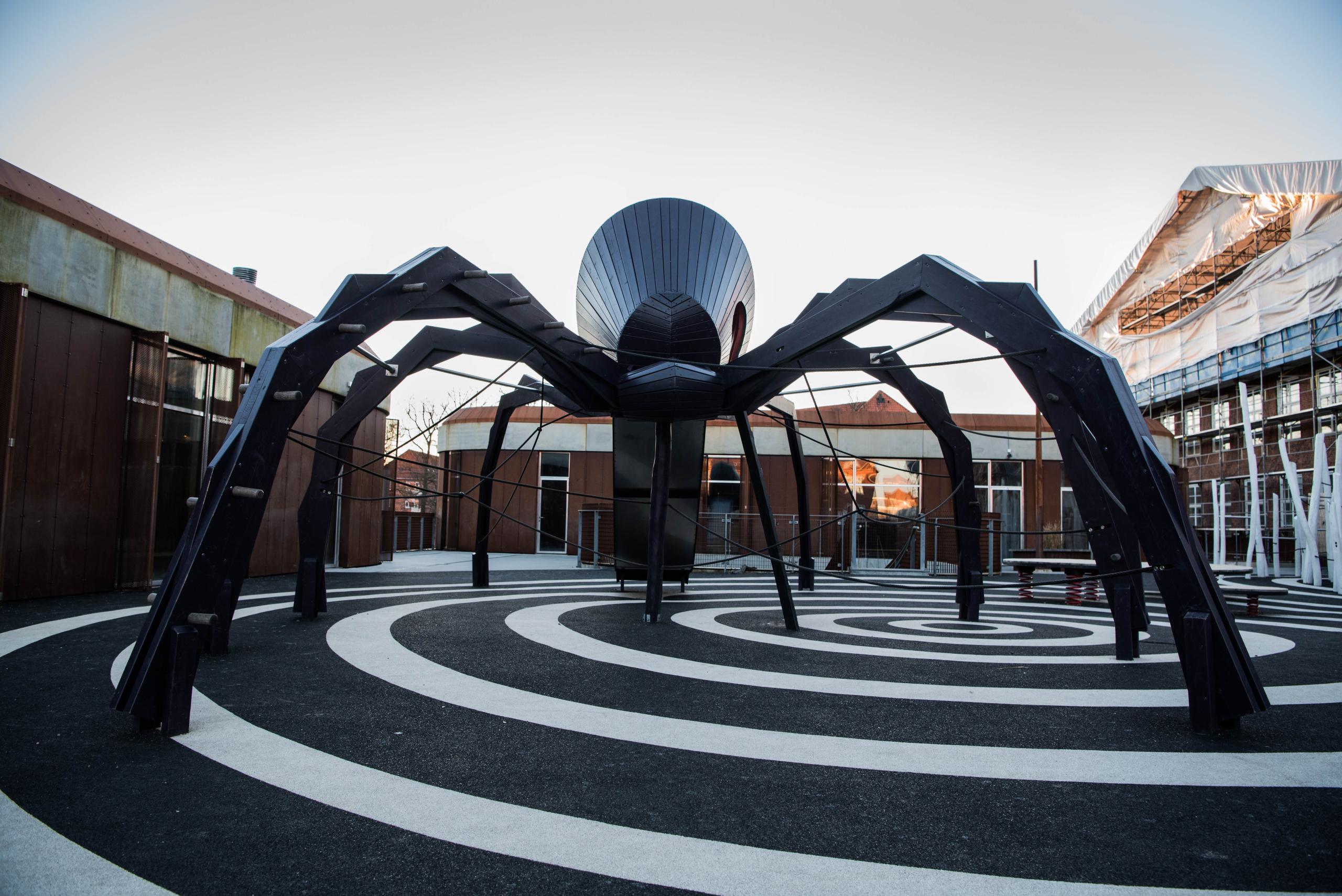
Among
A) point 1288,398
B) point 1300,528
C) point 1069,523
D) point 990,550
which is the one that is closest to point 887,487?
point 990,550

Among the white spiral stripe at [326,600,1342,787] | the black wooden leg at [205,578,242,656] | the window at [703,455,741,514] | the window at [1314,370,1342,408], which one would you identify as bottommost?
the white spiral stripe at [326,600,1342,787]

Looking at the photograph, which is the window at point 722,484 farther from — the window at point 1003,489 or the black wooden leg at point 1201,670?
the black wooden leg at point 1201,670

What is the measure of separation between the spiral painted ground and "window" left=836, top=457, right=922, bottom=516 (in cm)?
1610

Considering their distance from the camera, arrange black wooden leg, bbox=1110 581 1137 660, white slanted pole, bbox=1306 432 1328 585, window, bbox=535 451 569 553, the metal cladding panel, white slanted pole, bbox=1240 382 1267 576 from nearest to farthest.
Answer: black wooden leg, bbox=1110 581 1137 660 → the metal cladding panel → white slanted pole, bbox=1306 432 1328 585 → white slanted pole, bbox=1240 382 1267 576 → window, bbox=535 451 569 553

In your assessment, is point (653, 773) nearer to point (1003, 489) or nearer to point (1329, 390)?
point (1003, 489)

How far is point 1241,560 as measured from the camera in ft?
85.1

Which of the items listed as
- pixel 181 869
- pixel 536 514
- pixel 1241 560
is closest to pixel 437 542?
pixel 536 514

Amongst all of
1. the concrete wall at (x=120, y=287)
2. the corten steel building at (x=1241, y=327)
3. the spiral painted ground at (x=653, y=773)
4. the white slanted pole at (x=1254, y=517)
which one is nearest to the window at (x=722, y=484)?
the white slanted pole at (x=1254, y=517)

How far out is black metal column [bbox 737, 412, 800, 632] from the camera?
7430 mm

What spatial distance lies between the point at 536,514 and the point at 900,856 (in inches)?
839

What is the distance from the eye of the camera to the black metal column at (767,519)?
743cm

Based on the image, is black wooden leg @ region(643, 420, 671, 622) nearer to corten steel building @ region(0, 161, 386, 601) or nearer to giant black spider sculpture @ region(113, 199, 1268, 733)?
giant black spider sculpture @ region(113, 199, 1268, 733)

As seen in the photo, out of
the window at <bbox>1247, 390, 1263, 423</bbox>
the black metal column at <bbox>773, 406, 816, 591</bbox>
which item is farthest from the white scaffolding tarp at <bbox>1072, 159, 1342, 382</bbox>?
the black metal column at <bbox>773, 406, 816, 591</bbox>

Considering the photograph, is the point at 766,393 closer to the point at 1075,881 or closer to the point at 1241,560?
the point at 1075,881
